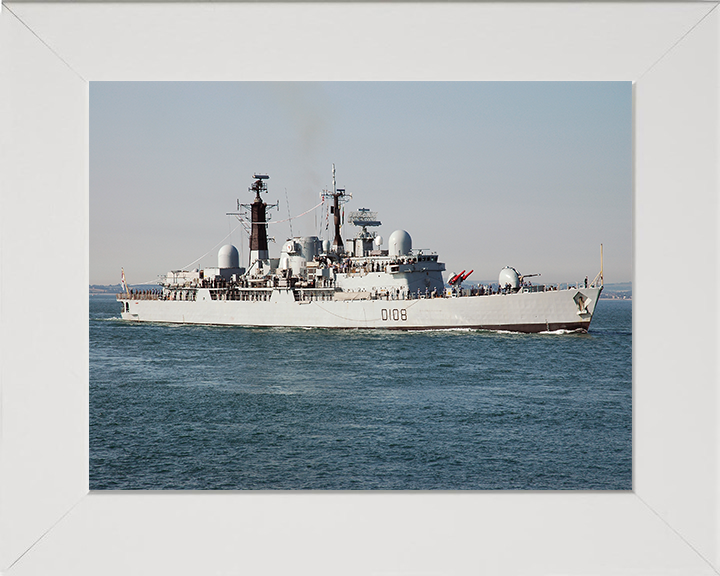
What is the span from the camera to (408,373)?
1299 centimetres

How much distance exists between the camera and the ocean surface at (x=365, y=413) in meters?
6.38

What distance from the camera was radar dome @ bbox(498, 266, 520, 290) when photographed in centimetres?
1777

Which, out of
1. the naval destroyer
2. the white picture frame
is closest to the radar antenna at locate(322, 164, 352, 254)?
the naval destroyer

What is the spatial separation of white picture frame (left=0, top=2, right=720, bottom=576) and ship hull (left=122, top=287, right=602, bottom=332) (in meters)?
14.6

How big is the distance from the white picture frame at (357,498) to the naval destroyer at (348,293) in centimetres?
1470

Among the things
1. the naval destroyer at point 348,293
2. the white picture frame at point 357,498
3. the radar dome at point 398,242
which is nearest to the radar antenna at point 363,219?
the naval destroyer at point 348,293

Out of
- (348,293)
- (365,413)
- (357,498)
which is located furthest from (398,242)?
(357,498)

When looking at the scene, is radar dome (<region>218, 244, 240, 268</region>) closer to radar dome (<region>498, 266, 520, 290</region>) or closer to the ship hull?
the ship hull

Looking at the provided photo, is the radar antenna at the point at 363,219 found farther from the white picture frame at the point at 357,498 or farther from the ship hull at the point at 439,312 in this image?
the white picture frame at the point at 357,498

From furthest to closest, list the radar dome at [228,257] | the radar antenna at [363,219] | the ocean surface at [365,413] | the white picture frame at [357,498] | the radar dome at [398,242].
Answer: the radar dome at [228,257] → the radar antenna at [363,219] → the radar dome at [398,242] → the ocean surface at [365,413] → the white picture frame at [357,498]

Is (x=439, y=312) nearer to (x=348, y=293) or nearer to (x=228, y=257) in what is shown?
(x=348, y=293)
